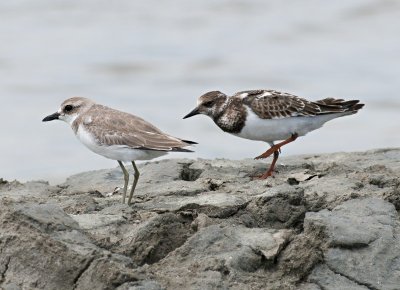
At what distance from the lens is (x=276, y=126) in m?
8.37

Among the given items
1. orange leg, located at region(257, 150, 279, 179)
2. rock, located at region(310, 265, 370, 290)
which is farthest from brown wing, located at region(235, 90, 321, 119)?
rock, located at region(310, 265, 370, 290)

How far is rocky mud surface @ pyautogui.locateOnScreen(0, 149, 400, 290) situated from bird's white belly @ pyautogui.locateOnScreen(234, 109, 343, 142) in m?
1.39

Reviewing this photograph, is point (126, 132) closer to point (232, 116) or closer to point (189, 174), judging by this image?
point (189, 174)

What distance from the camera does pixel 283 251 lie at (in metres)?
5.71

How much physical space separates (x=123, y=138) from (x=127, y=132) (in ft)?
0.22

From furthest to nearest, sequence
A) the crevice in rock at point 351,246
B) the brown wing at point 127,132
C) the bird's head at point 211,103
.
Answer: the bird's head at point 211,103, the brown wing at point 127,132, the crevice in rock at point 351,246

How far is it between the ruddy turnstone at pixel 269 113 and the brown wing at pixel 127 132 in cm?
133

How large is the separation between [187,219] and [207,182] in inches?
43.0

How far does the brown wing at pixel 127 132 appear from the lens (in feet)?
22.9

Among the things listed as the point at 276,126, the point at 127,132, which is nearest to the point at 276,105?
the point at 276,126

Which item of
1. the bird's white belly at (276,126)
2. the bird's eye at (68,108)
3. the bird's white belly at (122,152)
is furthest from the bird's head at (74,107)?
the bird's white belly at (276,126)

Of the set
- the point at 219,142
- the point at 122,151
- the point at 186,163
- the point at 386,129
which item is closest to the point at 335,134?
the point at 386,129

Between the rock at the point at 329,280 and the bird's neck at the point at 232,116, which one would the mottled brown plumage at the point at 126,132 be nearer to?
the bird's neck at the point at 232,116

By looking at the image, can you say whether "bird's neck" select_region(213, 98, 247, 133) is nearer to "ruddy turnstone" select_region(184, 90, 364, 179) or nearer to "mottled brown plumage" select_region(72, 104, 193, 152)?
"ruddy turnstone" select_region(184, 90, 364, 179)
